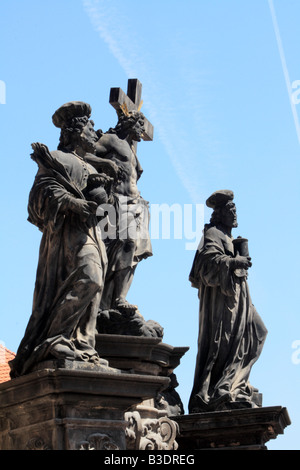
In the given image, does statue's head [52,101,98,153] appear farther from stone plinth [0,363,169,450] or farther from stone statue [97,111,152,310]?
stone plinth [0,363,169,450]

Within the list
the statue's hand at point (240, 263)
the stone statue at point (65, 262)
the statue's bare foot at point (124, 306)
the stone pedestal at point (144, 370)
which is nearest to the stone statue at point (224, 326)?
the statue's hand at point (240, 263)

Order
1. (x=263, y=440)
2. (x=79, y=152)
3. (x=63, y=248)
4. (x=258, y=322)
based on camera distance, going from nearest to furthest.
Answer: (x=63, y=248) < (x=79, y=152) < (x=263, y=440) < (x=258, y=322)

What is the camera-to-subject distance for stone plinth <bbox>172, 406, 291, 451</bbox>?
35.2 feet

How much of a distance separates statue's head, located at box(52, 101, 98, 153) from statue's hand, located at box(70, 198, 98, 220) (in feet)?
2.59

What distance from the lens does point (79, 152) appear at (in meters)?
9.37

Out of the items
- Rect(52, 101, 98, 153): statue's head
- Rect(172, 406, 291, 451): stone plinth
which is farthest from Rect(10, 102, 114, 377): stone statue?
Rect(172, 406, 291, 451): stone plinth

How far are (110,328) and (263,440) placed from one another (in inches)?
86.9

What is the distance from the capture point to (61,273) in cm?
875

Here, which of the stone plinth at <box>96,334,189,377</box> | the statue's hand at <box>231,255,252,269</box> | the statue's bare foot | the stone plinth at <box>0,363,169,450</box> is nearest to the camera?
the stone plinth at <box>0,363,169,450</box>

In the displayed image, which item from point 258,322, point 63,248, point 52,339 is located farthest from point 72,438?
point 258,322

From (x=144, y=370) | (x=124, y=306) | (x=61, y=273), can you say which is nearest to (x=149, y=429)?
(x=144, y=370)

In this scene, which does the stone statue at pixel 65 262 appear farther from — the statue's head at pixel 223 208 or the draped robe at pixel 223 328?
the statue's head at pixel 223 208

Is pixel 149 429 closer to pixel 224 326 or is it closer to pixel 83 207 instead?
pixel 224 326
